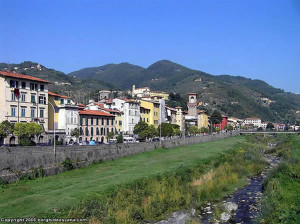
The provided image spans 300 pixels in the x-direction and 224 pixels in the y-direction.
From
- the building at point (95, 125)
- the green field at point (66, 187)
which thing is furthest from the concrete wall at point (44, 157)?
the building at point (95, 125)

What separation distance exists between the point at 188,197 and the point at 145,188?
390 centimetres

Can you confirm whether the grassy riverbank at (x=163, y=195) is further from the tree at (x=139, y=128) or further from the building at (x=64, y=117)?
the tree at (x=139, y=128)

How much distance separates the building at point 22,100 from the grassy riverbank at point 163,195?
1292 inches

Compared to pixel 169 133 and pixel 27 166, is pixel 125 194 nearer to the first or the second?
pixel 27 166

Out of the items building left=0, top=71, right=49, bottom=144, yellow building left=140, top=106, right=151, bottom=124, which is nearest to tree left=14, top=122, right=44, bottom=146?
building left=0, top=71, right=49, bottom=144

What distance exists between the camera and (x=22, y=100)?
67000 mm

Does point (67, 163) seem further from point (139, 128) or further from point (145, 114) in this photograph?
point (145, 114)

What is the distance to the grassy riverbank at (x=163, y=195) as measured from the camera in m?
26.0

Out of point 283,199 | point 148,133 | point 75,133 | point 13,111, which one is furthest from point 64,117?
point 283,199

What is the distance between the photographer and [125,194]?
101ft

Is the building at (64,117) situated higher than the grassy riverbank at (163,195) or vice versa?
the building at (64,117)

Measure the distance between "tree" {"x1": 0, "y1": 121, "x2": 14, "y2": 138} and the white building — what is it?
41.4 metres

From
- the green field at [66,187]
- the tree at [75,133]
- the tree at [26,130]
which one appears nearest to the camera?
the green field at [66,187]

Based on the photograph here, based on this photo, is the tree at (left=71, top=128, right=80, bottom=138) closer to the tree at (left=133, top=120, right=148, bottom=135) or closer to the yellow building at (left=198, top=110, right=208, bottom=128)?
the tree at (left=133, top=120, right=148, bottom=135)
